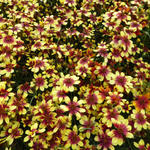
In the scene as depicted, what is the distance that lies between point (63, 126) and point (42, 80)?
53 cm

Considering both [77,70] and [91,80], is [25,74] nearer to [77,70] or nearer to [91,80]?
[77,70]

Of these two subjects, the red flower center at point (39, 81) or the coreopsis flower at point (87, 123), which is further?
the red flower center at point (39, 81)

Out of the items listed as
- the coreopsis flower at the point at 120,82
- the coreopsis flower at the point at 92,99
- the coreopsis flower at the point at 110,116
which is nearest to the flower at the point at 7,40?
the coreopsis flower at the point at 92,99

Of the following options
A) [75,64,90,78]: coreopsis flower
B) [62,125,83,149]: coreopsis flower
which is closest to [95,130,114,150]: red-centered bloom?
[62,125,83,149]: coreopsis flower

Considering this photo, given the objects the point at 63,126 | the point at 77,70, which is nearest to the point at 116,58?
the point at 77,70

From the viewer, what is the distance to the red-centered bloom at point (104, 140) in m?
1.36

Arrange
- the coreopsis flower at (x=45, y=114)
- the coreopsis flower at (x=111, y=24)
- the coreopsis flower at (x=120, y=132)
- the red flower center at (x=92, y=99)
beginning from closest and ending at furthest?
the coreopsis flower at (x=120, y=132) → the coreopsis flower at (x=45, y=114) → the red flower center at (x=92, y=99) → the coreopsis flower at (x=111, y=24)

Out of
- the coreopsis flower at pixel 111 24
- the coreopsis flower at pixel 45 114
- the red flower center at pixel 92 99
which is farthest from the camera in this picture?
Answer: the coreopsis flower at pixel 111 24

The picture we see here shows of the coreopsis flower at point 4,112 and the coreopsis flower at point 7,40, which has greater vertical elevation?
the coreopsis flower at point 7,40

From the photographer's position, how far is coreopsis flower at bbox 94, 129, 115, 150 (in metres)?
1.36

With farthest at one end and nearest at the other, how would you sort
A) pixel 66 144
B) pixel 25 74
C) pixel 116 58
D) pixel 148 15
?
pixel 148 15 → pixel 25 74 → pixel 116 58 → pixel 66 144

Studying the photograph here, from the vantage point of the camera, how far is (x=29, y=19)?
2.23 metres

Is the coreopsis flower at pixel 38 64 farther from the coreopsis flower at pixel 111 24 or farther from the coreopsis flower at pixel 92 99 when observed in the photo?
the coreopsis flower at pixel 111 24

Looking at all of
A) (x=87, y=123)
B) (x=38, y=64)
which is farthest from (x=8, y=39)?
(x=87, y=123)
